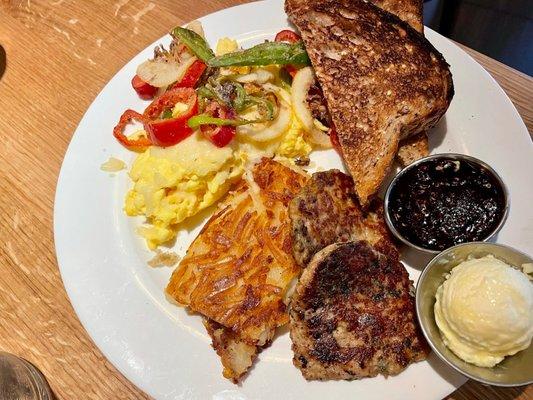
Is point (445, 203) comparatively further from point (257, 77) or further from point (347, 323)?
point (257, 77)

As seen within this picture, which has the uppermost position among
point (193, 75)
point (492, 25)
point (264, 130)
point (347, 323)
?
point (193, 75)

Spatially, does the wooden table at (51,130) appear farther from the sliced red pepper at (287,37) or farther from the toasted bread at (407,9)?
the sliced red pepper at (287,37)

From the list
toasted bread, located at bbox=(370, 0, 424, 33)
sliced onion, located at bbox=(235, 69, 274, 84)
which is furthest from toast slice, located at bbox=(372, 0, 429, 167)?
sliced onion, located at bbox=(235, 69, 274, 84)

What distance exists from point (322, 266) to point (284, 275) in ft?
0.82

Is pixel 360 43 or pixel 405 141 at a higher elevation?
pixel 360 43

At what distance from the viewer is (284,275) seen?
8.52 feet

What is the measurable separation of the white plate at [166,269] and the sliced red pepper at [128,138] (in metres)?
0.06

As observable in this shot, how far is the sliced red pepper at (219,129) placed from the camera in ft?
9.68

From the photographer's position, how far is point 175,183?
2.92m

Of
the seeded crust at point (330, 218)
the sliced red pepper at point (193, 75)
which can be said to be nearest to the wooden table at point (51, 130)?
the sliced red pepper at point (193, 75)

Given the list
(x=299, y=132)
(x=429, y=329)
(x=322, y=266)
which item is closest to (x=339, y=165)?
(x=299, y=132)

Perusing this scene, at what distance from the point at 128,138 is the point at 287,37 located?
1.26m

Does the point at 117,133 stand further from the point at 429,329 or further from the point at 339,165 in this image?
the point at 429,329

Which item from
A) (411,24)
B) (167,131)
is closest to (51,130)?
(167,131)
